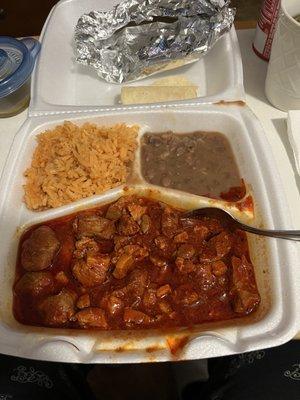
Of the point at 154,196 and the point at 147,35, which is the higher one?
the point at 147,35

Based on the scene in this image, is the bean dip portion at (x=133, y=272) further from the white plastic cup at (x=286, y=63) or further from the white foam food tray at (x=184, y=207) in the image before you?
the white plastic cup at (x=286, y=63)

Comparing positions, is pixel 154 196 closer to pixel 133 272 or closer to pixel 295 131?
pixel 133 272

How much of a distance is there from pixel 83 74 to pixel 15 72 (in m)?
0.39

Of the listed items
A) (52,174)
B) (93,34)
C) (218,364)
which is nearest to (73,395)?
(218,364)

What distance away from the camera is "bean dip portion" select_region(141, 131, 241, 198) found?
1335mm

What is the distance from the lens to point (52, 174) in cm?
136

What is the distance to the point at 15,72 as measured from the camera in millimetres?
1475

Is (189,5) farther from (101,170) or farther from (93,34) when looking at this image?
(101,170)

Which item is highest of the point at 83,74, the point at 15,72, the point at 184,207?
the point at 15,72

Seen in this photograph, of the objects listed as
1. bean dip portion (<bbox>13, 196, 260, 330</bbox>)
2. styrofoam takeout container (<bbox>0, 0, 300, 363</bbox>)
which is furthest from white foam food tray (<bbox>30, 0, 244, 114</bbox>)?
bean dip portion (<bbox>13, 196, 260, 330</bbox>)

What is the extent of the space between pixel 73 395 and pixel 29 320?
40 centimetres

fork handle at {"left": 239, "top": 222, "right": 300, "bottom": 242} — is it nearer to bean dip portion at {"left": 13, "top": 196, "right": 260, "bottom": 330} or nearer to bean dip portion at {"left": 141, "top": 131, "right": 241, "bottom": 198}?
bean dip portion at {"left": 13, "top": 196, "right": 260, "bottom": 330}

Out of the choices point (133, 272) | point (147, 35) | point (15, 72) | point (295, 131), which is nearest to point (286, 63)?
point (295, 131)

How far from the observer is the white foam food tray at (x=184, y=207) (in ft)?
3.17
